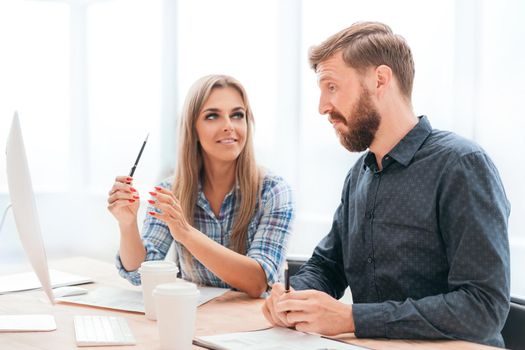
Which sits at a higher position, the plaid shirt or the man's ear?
the man's ear

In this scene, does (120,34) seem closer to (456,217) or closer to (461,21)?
(461,21)

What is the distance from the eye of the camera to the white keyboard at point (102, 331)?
1288 millimetres

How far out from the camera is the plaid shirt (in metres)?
1.95

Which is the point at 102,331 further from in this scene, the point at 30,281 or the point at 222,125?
the point at 222,125

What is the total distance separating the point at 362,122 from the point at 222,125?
27.1 inches

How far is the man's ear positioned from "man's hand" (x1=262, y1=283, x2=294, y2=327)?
607mm

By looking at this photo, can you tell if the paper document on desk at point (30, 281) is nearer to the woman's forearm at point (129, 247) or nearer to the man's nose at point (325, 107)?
the woman's forearm at point (129, 247)

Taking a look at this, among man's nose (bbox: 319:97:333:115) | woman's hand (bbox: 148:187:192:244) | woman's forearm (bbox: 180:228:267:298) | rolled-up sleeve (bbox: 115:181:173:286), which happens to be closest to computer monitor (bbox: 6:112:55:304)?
woman's hand (bbox: 148:187:192:244)

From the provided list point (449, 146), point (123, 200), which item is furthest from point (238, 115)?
point (449, 146)

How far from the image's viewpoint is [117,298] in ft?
5.65

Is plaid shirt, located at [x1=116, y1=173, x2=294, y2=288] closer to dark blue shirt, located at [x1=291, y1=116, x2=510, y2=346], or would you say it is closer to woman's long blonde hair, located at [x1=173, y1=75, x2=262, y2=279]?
woman's long blonde hair, located at [x1=173, y1=75, x2=262, y2=279]

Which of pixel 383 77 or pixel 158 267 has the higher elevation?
pixel 383 77

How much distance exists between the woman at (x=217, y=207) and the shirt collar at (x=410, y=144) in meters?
0.54

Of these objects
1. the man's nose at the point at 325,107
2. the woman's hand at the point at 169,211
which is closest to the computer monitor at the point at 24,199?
the woman's hand at the point at 169,211
